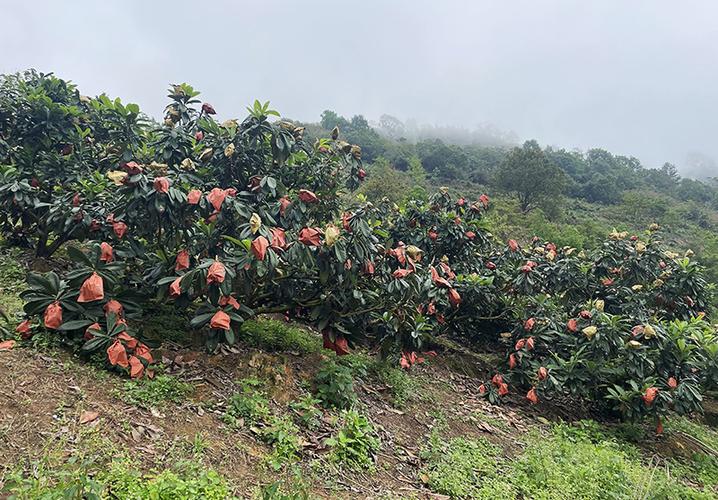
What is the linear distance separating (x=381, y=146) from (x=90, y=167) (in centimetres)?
3924

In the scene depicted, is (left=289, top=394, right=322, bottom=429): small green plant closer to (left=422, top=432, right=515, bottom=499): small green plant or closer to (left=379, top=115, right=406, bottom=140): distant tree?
(left=422, top=432, right=515, bottom=499): small green plant

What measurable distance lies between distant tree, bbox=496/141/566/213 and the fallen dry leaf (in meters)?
25.1

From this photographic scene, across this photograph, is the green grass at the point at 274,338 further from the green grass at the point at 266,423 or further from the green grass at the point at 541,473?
the green grass at the point at 541,473

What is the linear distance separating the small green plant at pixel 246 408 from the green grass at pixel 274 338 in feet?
2.83

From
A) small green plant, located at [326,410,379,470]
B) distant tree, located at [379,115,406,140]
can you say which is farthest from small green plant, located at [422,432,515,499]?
distant tree, located at [379,115,406,140]

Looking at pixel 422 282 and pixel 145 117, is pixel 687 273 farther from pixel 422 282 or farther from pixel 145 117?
pixel 145 117

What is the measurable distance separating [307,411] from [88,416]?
1.33 m

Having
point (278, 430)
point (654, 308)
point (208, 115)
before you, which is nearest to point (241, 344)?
point (278, 430)

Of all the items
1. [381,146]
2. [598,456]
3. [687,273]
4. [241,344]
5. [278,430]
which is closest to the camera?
[278,430]

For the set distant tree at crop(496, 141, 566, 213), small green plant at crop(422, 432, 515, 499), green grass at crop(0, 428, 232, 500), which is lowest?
small green plant at crop(422, 432, 515, 499)

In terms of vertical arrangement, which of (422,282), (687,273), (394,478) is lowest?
(394,478)

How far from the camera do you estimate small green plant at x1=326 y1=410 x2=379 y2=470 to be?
9.14 ft

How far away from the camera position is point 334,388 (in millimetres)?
3377

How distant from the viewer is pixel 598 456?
3609mm
